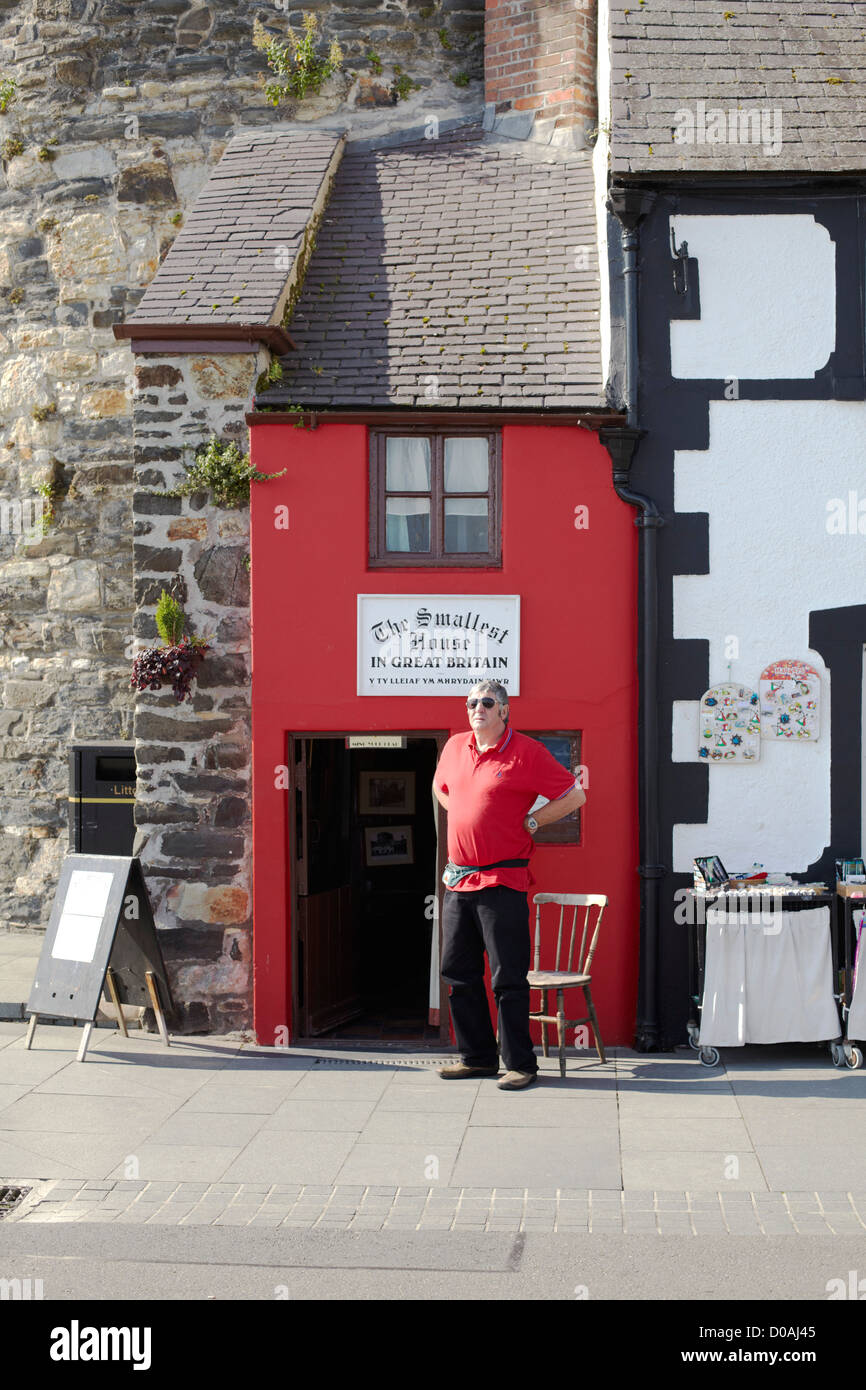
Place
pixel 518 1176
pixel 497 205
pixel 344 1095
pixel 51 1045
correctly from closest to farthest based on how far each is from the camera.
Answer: pixel 518 1176 < pixel 344 1095 < pixel 51 1045 < pixel 497 205

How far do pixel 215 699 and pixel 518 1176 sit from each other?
3.83 meters

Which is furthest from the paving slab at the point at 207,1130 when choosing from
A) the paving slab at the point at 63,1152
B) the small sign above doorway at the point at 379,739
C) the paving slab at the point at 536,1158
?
the small sign above doorway at the point at 379,739

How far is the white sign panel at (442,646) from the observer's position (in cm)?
873

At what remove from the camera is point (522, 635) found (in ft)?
28.8

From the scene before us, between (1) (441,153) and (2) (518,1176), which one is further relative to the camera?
(1) (441,153)

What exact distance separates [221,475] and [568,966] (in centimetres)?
380

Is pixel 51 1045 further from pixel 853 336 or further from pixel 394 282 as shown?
pixel 853 336

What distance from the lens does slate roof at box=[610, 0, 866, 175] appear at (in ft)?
28.6

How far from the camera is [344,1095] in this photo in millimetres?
7582

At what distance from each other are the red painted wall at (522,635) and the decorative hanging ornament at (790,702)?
A: 2.77ft

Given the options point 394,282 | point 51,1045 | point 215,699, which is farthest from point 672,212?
point 51,1045

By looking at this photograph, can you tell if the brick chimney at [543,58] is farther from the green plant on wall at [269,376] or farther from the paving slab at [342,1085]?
the paving slab at [342,1085]

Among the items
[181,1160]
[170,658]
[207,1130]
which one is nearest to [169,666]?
[170,658]

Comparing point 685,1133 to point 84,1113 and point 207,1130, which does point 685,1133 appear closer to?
point 207,1130
